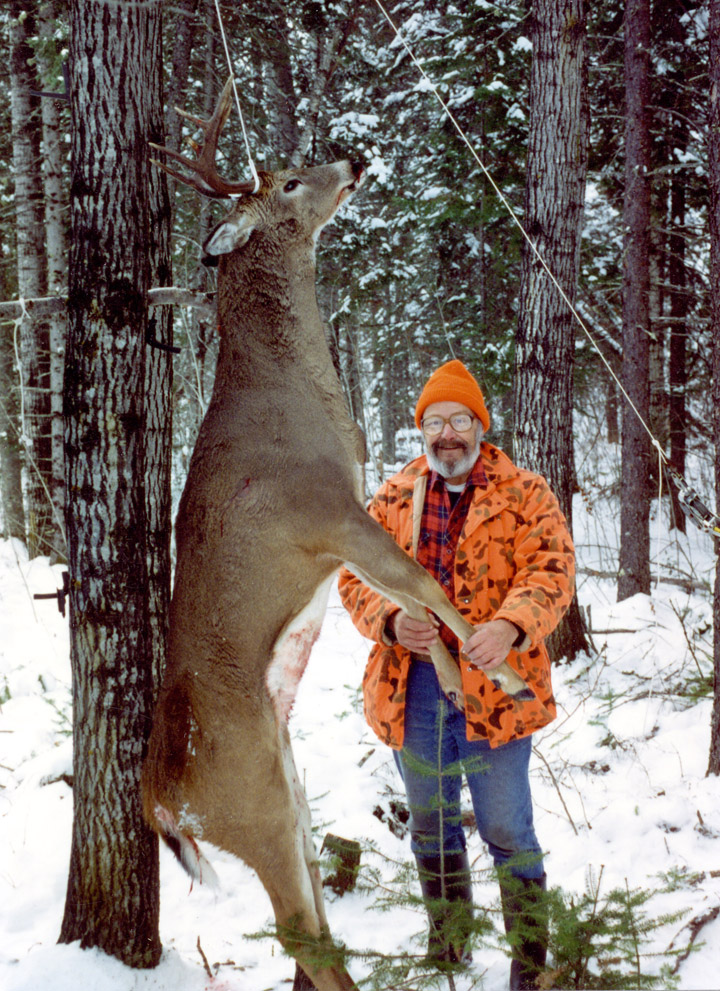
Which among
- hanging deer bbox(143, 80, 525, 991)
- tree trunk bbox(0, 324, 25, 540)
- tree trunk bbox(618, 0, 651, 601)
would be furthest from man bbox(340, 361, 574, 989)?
tree trunk bbox(0, 324, 25, 540)

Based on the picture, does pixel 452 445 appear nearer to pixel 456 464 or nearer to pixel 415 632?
pixel 456 464

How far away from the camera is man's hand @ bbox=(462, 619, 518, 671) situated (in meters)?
2.73

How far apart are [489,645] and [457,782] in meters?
→ 0.88

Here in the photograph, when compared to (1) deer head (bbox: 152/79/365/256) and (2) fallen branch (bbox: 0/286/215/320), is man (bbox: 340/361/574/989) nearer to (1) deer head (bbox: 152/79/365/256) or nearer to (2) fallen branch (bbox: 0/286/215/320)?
(1) deer head (bbox: 152/79/365/256)

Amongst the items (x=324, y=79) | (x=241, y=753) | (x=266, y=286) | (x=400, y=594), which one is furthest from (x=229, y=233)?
(x=324, y=79)

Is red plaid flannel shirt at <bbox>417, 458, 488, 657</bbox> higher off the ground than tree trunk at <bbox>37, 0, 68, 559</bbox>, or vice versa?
tree trunk at <bbox>37, 0, 68, 559</bbox>

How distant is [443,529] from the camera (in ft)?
11.3

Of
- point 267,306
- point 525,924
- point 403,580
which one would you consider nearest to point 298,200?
point 267,306

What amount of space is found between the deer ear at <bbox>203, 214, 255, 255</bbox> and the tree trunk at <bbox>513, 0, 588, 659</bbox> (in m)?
4.25

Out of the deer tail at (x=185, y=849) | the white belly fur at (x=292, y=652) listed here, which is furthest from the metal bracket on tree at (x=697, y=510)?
the deer tail at (x=185, y=849)

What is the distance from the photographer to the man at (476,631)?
9.87ft

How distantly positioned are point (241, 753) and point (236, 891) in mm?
1939

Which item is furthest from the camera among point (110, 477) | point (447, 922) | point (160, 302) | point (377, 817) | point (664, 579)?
point (664, 579)

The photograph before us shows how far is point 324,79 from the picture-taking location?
35.6 feet
